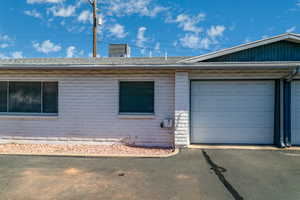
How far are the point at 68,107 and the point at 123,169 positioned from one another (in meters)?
3.28

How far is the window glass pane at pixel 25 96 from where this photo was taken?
6641 millimetres

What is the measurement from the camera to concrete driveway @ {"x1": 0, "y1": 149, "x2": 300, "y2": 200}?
10.7 ft

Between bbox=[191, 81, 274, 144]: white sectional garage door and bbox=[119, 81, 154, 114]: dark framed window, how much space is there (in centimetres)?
141

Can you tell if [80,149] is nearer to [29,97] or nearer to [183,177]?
[29,97]

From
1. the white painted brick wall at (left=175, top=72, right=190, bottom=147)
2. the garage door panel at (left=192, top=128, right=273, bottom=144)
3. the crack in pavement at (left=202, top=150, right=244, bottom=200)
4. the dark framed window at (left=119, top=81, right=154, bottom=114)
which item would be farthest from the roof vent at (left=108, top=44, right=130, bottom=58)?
the crack in pavement at (left=202, top=150, right=244, bottom=200)

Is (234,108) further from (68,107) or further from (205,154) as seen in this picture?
(68,107)

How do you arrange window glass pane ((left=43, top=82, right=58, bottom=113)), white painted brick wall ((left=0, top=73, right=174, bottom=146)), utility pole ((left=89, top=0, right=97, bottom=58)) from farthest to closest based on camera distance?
utility pole ((left=89, top=0, right=97, bottom=58)) < window glass pane ((left=43, top=82, right=58, bottom=113)) < white painted brick wall ((left=0, top=73, right=174, bottom=146))

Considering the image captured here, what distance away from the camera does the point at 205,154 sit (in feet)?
17.8

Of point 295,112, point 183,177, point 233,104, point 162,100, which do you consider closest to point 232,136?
point 233,104

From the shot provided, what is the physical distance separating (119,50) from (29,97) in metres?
5.95

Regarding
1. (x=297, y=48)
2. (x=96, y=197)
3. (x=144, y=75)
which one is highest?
(x=297, y=48)

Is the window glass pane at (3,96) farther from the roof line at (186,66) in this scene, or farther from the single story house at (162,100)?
the roof line at (186,66)

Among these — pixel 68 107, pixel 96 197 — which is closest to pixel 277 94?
pixel 96 197

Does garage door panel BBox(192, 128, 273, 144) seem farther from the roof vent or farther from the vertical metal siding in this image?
the roof vent
